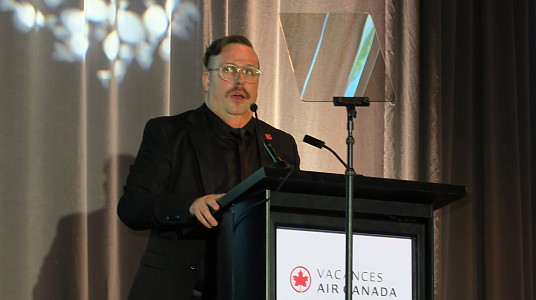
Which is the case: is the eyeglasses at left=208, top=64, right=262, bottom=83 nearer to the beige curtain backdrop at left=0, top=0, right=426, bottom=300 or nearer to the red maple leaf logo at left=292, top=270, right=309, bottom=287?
the beige curtain backdrop at left=0, top=0, right=426, bottom=300

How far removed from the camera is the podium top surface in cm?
200

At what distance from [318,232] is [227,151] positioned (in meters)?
0.78

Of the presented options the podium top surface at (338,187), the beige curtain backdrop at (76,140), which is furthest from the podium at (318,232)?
the beige curtain backdrop at (76,140)

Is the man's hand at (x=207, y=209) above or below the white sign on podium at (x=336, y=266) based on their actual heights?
above

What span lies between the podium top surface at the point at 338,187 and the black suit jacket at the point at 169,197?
0.36m

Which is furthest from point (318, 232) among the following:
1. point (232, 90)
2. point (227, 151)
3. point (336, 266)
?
point (232, 90)

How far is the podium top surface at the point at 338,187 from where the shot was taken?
2.00 metres

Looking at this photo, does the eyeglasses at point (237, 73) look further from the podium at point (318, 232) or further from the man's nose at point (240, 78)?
the podium at point (318, 232)

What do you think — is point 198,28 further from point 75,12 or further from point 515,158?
point 515,158

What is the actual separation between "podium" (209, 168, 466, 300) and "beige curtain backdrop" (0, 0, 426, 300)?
4.29 feet

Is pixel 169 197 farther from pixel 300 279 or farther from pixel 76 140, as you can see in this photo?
pixel 76 140

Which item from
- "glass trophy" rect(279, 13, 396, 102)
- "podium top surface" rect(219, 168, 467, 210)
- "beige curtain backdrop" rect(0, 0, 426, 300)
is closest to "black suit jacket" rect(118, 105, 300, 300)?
"podium top surface" rect(219, 168, 467, 210)

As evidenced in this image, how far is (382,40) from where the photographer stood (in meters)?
4.32

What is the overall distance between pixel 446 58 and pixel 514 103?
455mm
